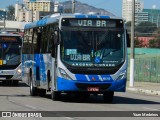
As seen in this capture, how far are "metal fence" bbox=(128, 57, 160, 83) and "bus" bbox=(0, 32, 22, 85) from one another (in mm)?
11016

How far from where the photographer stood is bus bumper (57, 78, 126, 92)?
2056 cm

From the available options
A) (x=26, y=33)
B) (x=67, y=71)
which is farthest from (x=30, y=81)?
(x=67, y=71)

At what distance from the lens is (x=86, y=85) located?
20.7 m

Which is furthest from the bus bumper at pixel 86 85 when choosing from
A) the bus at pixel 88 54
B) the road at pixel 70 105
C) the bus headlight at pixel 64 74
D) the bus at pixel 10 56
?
the bus at pixel 10 56

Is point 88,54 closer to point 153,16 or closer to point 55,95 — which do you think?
point 55,95

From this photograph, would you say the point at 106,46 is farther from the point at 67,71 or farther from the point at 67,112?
the point at 67,112

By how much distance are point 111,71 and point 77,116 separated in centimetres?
558

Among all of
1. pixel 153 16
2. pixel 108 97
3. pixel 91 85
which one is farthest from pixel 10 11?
pixel 91 85

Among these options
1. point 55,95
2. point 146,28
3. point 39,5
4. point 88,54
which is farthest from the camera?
point 39,5

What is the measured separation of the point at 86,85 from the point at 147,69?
22.7m

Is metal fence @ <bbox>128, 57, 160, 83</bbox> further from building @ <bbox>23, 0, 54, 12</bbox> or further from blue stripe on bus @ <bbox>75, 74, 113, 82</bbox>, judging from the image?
building @ <bbox>23, 0, 54, 12</bbox>

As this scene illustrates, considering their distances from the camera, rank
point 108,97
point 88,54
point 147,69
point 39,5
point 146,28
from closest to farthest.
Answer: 1. point 88,54
2. point 108,97
3. point 147,69
4. point 146,28
5. point 39,5

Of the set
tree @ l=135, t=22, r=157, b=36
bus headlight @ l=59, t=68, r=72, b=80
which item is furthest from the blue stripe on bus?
tree @ l=135, t=22, r=157, b=36

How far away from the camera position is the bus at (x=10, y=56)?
36.2 m
